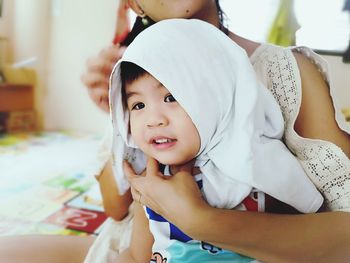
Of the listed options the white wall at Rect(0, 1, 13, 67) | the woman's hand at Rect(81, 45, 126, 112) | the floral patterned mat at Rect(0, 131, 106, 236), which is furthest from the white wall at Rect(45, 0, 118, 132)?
the woman's hand at Rect(81, 45, 126, 112)

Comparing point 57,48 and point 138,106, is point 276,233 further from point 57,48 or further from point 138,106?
point 57,48

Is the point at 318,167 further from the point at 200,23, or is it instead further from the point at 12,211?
the point at 12,211

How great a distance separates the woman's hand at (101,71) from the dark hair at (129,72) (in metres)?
0.10

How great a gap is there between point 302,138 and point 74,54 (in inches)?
132

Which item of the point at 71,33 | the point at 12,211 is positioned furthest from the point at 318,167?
the point at 71,33

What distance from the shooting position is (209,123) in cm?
58

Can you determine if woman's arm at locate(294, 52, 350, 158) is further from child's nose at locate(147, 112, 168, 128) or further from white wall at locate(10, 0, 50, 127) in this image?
Answer: white wall at locate(10, 0, 50, 127)

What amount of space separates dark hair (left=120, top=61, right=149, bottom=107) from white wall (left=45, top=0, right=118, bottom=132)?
285 centimetres

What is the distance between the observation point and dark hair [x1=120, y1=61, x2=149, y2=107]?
24.0 inches

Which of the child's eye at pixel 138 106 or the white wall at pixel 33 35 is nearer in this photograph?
the child's eye at pixel 138 106

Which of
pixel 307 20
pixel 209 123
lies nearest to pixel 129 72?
pixel 209 123

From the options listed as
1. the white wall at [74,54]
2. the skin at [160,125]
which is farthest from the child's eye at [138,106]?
the white wall at [74,54]

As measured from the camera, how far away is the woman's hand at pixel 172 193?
0.54m

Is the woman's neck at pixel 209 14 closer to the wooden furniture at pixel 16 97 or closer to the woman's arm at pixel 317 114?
the woman's arm at pixel 317 114
